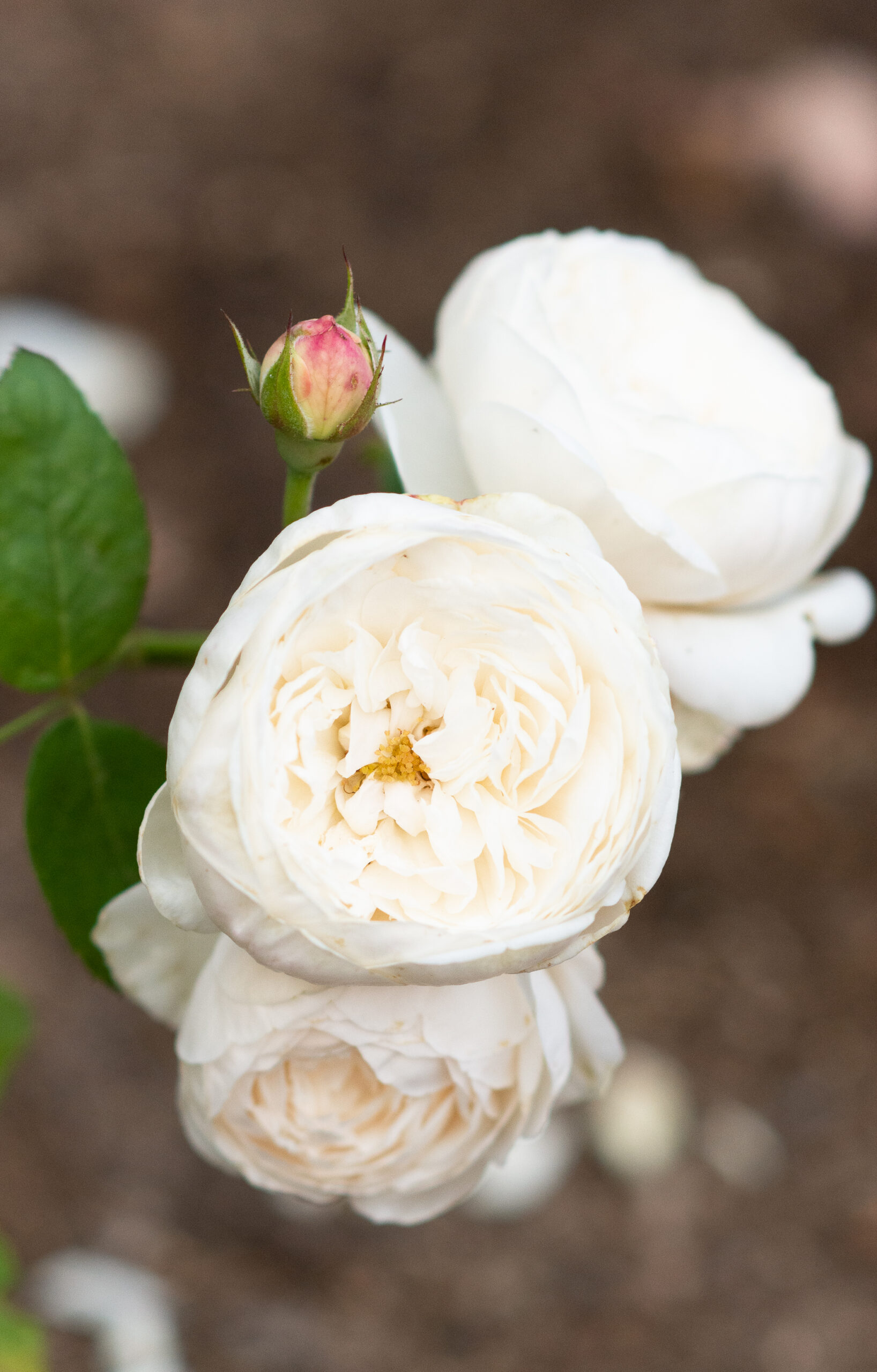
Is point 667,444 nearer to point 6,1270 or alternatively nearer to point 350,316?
point 350,316

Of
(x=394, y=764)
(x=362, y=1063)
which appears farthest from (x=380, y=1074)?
(x=394, y=764)

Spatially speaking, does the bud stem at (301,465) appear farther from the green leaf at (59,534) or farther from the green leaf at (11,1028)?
the green leaf at (11,1028)

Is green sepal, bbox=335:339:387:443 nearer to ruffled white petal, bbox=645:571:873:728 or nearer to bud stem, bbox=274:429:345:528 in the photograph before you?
bud stem, bbox=274:429:345:528

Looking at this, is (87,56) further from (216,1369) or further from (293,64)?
(216,1369)

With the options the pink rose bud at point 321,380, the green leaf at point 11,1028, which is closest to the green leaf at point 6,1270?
the green leaf at point 11,1028

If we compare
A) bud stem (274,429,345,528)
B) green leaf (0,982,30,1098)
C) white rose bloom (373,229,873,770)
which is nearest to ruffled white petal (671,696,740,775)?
white rose bloom (373,229,873,770)
